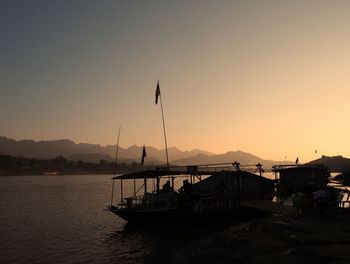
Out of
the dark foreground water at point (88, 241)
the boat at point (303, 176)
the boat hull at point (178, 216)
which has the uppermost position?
the boat at point (303, 176)

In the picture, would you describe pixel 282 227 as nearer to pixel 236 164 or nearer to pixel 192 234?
pixel 192 234

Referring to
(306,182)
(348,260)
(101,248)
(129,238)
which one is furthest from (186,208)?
(306,182)

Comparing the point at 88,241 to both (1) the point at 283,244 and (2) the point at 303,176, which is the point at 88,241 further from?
(2) the point at 303,176

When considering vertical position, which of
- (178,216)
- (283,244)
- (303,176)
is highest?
(303,176)

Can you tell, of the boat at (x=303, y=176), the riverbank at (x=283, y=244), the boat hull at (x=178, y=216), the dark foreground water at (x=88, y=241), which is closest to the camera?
the riverbank at (x=283, y=244)

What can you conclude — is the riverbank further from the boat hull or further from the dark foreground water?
the boat hull

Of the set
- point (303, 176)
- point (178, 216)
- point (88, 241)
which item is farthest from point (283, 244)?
point (303, 176)

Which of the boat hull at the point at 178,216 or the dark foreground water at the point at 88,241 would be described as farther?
the boat hull at the point at 178,216

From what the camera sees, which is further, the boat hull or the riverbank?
the boat hull

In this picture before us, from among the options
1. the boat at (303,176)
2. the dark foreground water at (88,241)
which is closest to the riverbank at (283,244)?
the dark foreground water at (88,241)

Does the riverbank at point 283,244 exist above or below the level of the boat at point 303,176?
below

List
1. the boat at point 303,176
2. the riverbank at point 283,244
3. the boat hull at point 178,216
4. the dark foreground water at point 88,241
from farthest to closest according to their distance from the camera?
the boat at point 303,176 < the boat hull at point 178,216 < the dark foreground water at point 88,241 < the riverbank at point 283,244

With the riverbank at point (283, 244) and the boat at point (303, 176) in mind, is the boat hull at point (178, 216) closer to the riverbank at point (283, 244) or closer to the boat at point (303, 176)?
the riverbank at point (283, 244)

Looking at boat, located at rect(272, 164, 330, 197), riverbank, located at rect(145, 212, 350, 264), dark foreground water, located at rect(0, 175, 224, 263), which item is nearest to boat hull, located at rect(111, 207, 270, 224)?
dark foreground water, located at rect(0, 175, 224, 263)
